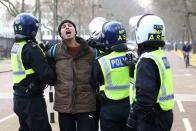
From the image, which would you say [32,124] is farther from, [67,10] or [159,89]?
[67,10]

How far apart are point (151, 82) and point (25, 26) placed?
183cm

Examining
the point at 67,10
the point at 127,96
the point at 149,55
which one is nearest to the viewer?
the point at 149,55

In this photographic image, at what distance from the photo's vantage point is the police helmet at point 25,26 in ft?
18.3

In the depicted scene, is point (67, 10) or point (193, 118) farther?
point (67, 10)

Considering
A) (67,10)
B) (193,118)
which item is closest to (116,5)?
(67,10)

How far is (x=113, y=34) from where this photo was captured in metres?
5.41

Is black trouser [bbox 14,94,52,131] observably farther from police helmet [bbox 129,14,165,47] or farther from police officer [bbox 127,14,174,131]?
police helmet [bbox 129,14,165,47]

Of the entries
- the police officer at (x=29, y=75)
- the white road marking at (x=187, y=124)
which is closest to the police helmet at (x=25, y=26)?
the police officer at (x=29, y=75)

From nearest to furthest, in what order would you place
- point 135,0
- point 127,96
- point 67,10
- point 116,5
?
point 127,96
point 67,10
point 116,5
point 135,0

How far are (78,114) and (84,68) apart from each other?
1.70 ft

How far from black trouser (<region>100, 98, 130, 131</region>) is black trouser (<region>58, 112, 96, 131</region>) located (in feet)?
0.69

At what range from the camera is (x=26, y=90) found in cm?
551

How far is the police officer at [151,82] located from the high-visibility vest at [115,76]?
2.19 ft

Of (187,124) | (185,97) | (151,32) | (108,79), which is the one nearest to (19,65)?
(108,79)
